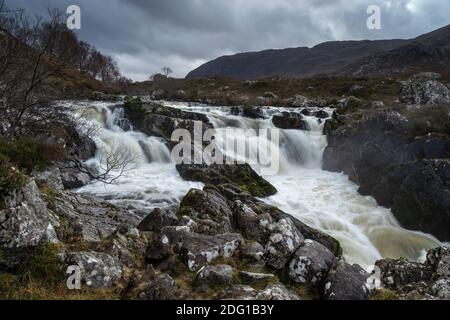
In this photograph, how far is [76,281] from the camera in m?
5.54

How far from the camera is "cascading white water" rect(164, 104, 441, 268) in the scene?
13.3 metres

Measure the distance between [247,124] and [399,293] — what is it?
81.9ft

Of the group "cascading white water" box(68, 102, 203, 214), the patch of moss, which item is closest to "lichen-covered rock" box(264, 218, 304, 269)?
the patch of moss

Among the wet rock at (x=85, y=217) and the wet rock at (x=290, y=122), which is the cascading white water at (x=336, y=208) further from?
the wet rock at (x=85, y=217)

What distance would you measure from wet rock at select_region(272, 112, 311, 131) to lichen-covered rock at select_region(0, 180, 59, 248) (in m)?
26.3

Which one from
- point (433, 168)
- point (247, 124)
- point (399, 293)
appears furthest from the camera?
point (247, 124)

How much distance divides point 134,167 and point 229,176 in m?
4.99

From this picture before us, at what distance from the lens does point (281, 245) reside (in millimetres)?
7500

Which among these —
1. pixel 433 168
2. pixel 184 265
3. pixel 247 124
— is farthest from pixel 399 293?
pixel 247 124

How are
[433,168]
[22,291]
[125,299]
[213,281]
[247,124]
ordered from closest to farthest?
[22,291]
[125,299]
[213,281]
[433,168]
[247,124]

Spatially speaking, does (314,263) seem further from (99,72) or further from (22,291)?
(99,72)

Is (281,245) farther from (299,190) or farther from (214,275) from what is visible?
(299,190)

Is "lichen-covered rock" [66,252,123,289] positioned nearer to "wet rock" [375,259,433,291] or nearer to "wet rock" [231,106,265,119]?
"wet rock" [375,259,433,291]

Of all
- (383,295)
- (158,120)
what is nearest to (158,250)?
(383,295)
